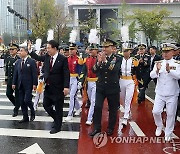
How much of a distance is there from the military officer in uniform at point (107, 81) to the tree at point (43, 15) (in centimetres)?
2872

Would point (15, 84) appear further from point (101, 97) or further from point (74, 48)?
point (101, 97)

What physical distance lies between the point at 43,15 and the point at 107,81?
1222 inches

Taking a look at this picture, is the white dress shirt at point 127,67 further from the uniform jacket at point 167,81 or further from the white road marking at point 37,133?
the white road marking at point 37,133

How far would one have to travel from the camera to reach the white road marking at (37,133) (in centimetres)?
641

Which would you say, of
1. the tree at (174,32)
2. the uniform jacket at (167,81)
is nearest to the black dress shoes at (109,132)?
the uniform jacket at (167,81)

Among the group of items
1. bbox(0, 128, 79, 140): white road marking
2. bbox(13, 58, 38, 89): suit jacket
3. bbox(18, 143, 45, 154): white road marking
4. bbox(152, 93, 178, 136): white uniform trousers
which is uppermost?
bbox(13, 58, 38, 89): suit jacket

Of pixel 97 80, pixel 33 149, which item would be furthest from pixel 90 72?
pixel 33 149

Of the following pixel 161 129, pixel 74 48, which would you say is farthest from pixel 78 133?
pixel 74 48

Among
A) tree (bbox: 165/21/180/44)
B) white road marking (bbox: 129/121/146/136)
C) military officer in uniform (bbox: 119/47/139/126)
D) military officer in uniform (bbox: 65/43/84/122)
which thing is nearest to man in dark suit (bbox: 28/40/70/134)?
military officer in uniform (bbox: 65/43/84/122)

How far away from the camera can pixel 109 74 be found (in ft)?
20.4

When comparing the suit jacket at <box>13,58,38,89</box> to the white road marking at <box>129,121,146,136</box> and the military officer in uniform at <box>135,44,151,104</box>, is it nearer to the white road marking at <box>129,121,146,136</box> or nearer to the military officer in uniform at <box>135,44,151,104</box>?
the white road marking at <box>129,121,146,136</box>

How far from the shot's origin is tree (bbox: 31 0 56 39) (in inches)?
1367

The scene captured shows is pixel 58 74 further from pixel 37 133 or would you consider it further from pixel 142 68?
pixel 142 68

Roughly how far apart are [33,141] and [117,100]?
72.5 inches
